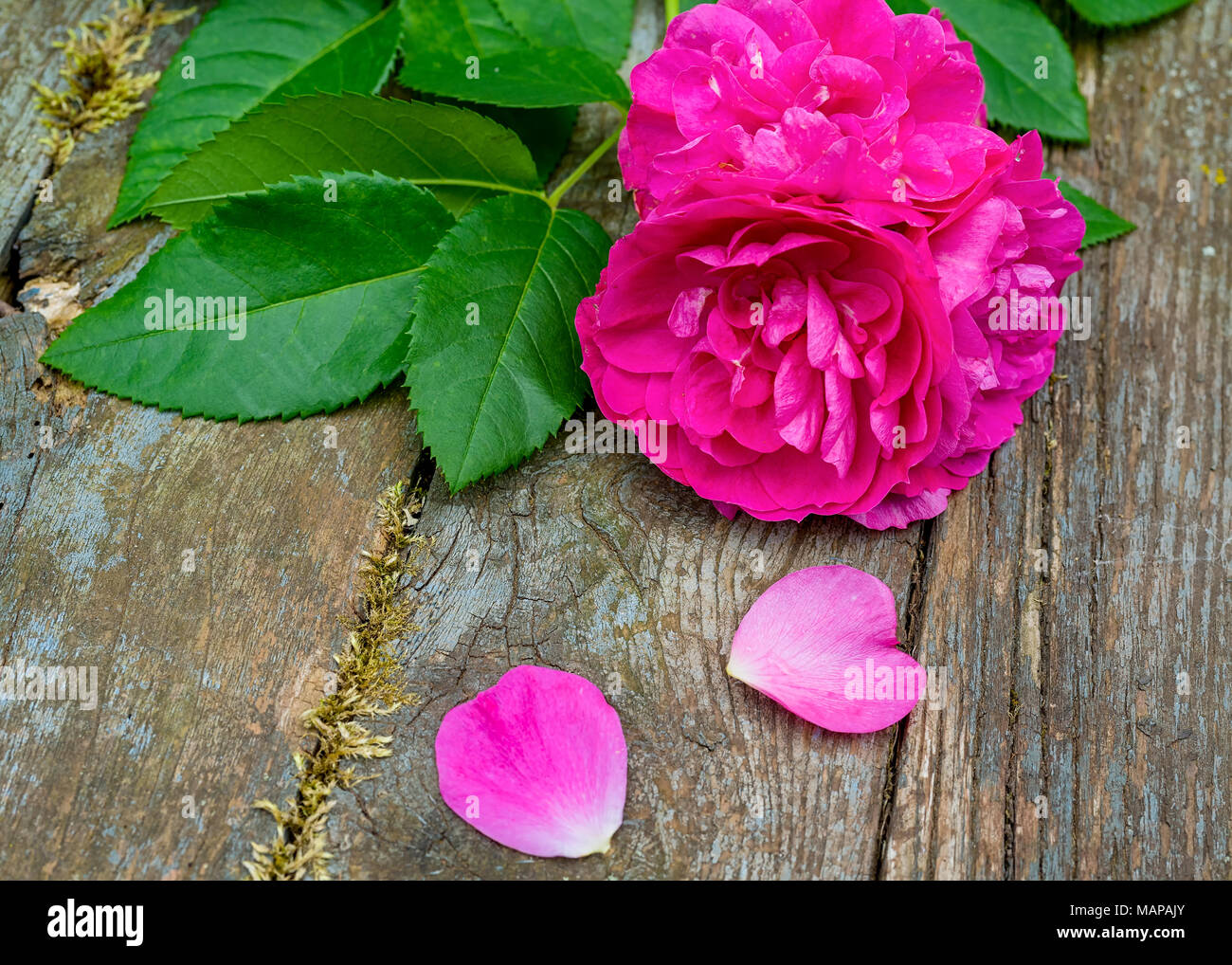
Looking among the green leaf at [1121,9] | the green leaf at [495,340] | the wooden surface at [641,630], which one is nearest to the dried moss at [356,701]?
the wooden surface at [641,630]

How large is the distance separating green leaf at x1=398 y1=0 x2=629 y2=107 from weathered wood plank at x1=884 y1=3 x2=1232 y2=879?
34.8 inches

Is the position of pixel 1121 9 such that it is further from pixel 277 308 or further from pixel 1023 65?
pixel 277 308

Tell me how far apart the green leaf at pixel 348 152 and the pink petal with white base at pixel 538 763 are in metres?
0.81

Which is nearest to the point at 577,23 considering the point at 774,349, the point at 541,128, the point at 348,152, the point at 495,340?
the point at 541,128

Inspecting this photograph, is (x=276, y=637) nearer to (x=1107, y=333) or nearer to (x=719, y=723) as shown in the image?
(x=719, y=723)

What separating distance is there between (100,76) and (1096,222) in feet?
6.10

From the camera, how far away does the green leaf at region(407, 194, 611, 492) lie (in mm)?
1429

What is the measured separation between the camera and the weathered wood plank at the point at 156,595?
4.05 ft

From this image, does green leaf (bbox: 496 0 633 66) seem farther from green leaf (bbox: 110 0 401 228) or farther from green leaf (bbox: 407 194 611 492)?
green leaf (bbox: 407 194 611 492)

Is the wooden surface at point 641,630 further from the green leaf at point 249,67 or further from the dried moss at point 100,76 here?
the dried moss at point 100,76

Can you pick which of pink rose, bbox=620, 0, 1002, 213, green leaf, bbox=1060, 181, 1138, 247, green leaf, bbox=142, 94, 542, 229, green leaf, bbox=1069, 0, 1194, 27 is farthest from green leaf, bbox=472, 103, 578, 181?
green leaf, bbox=1069, 0, 1194, 27

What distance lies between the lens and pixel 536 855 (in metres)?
1.22

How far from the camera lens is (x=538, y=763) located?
125 cm

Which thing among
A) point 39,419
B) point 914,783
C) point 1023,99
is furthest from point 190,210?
point 1023,99
